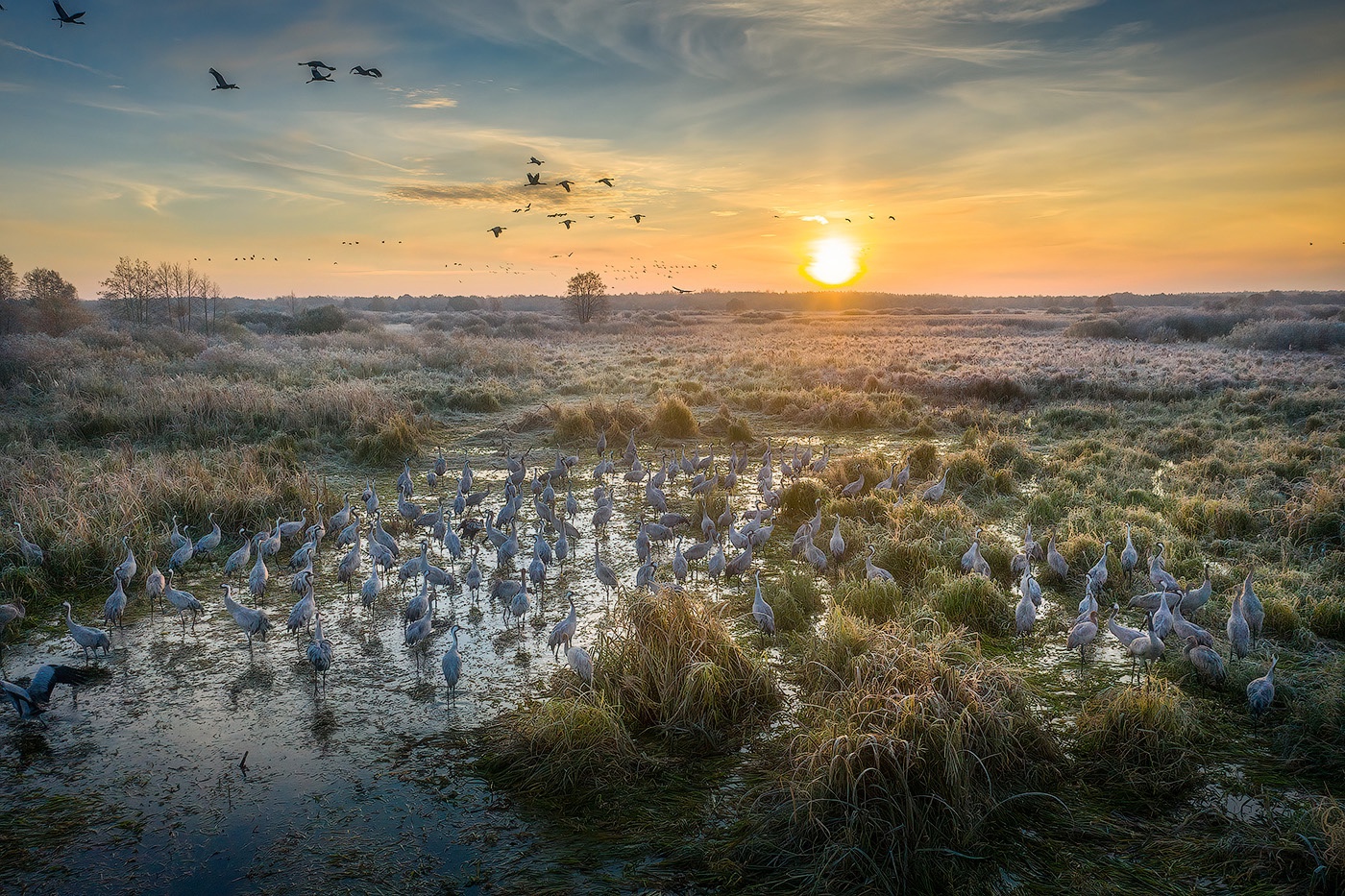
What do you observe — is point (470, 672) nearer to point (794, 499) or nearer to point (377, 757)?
point (377, 757)

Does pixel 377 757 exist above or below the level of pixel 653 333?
below

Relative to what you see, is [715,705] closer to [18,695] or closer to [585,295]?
[18,695]

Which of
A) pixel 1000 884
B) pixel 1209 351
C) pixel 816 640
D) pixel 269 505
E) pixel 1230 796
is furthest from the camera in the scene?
pixel 1209 351

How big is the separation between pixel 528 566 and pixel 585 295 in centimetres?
5868

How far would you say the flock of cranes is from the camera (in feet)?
22.2

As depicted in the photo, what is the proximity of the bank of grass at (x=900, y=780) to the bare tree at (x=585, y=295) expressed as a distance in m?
60.1

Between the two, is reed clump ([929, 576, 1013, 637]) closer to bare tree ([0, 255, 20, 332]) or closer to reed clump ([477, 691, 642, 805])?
reed clump ([477, 691, 642, 805])

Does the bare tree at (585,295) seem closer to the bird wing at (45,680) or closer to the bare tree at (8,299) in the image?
the bare tree at (8,299)

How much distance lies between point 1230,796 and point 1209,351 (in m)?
37.7

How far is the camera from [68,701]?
6387mm

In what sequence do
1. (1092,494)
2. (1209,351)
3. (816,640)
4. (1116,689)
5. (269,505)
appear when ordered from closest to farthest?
(1116,689)
(816,640)
(269,505)
(1092,494)
(1209,351)

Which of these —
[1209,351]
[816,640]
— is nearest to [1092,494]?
[816,640]

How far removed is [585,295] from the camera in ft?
215

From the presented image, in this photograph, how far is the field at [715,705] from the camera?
4602 millimetres
